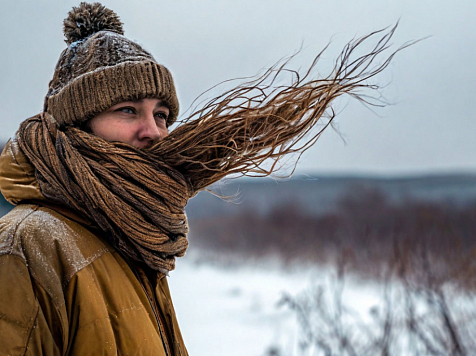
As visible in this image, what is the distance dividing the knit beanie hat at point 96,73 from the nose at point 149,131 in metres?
0.08

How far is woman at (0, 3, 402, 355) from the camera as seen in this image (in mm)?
971

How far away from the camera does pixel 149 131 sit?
4.24 ft

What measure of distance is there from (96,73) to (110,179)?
0.37 metres

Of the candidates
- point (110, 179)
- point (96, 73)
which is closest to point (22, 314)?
point (110, 179)

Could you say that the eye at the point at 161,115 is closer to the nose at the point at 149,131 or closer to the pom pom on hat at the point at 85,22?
the nose at the point at 149,131

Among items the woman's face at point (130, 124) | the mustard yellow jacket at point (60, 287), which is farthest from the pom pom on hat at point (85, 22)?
the mustard yellow jacket at point (60, 287)

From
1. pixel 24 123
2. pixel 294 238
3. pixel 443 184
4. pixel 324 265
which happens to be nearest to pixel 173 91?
pixel 24 123

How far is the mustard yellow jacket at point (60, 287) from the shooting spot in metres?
0.92

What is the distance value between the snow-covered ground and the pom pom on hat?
2622 mm

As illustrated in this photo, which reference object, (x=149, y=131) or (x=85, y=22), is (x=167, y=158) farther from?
(x=85, y=22)

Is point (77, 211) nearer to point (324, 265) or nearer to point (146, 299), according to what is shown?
point (146, 299)

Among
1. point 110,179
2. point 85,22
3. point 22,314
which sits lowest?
point 22,314

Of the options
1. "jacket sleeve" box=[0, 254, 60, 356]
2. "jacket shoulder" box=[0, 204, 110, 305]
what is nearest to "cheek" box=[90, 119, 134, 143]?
"jacket shoulder" box=[0, 204, 110, 305]

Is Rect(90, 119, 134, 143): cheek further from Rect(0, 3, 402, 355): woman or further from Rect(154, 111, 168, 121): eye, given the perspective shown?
Rect(154, 111, 168, 121): eye
